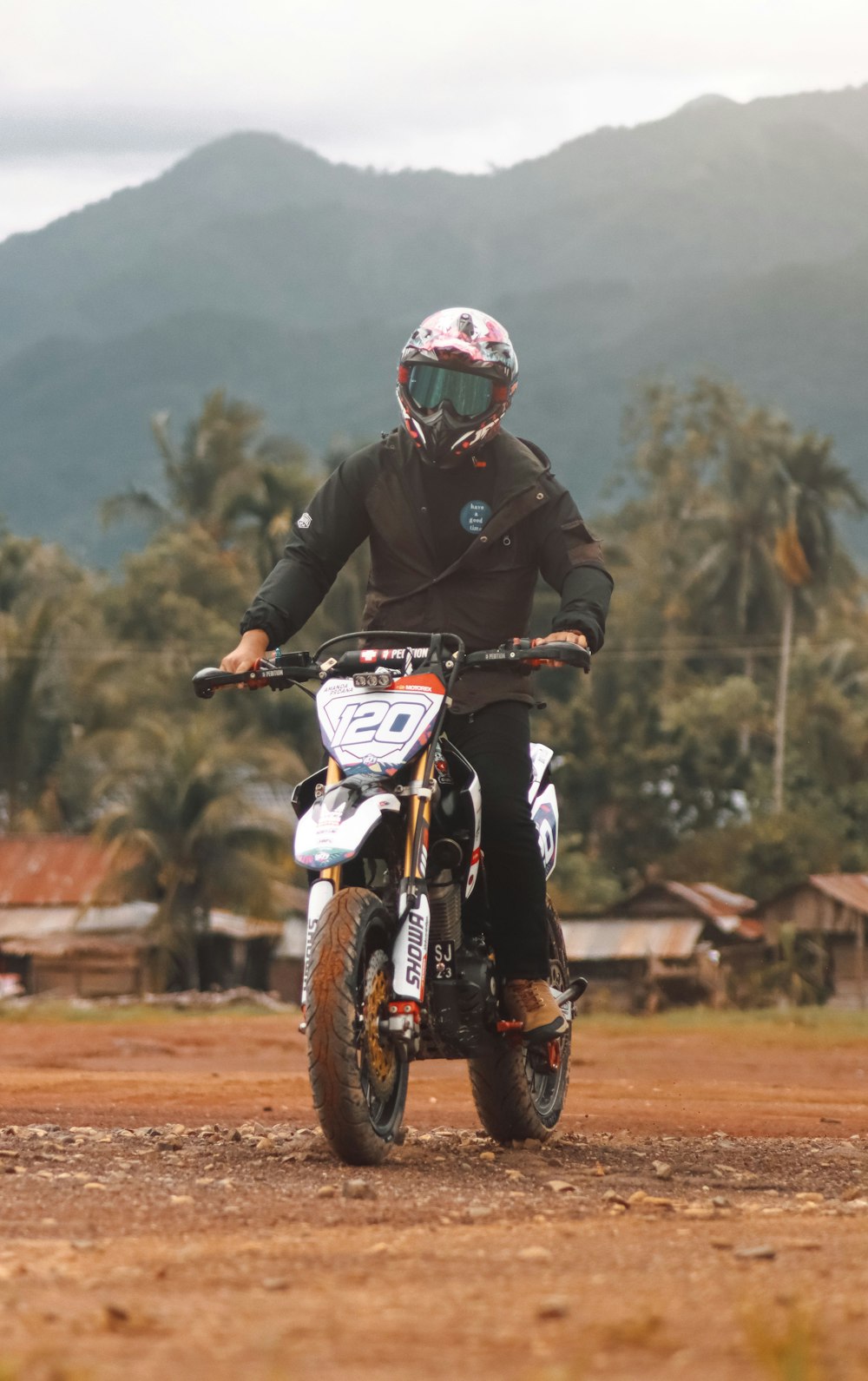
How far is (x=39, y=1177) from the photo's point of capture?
16.3 feet

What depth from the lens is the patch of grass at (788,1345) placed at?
2559 mm

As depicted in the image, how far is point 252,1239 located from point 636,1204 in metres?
1.15

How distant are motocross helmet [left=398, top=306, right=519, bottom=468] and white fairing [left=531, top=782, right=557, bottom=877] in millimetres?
1250

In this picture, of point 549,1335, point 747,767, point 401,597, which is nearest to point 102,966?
point 747,767

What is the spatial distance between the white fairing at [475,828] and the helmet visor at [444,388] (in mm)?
1149

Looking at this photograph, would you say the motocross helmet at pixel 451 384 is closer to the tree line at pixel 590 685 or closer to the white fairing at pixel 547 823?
the white fairing at pixel 547 823

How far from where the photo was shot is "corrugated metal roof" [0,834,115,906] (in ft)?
133

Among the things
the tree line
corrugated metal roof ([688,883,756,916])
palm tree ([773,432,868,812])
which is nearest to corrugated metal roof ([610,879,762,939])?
corrugated metal roof ([688,883,756,916])

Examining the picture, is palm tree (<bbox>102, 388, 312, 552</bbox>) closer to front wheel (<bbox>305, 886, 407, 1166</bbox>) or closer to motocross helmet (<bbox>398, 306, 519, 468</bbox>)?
motocross helmet (<bbox>398, 306, 519, 468</bbox>)

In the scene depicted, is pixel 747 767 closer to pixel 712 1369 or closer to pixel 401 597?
pixel 401 597

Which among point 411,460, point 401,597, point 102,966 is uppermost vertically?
point 411,460

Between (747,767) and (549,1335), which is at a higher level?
(747,767)

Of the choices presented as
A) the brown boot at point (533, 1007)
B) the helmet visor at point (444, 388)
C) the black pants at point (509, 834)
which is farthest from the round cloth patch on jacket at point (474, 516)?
the brown boot at point (533, 1007)

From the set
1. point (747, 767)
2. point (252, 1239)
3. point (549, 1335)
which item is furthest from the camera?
point (747, 767)
